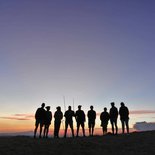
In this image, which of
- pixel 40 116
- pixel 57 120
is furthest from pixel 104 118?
pixel 40 116

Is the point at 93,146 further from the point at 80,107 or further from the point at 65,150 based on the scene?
the point at 80,107

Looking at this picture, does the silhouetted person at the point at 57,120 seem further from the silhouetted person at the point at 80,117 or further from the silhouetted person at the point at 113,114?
the silhouetted person at the point at 113,114

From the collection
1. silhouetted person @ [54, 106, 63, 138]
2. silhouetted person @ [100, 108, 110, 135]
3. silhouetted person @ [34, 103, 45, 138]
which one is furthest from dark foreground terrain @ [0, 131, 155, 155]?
silhouetted person @ [100, 108, 110, 135]

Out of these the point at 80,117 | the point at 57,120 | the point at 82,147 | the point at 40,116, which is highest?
the point at 80,117

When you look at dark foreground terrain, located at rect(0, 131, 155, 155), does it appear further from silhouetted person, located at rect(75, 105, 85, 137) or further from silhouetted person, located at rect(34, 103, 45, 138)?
silhouetted person, located at rect(75, 105, 85, 137)

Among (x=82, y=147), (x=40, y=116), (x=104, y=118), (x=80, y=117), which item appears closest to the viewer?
(x=82, y=147)

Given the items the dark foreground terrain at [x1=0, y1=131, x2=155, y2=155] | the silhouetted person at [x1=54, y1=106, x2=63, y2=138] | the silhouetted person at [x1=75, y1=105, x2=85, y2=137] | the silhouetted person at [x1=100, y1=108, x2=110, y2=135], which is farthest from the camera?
the silhouetted person at [x1=100, y1=108, x2=110, y2=135]

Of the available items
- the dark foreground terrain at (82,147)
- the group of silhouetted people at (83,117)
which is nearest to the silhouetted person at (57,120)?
the group of silhouetted people at (83,117)

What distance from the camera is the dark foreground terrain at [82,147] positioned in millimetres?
17875

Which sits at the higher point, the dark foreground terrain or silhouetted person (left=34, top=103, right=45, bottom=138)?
silhouetted person (left=34, top=103, right=45, bottom=138)

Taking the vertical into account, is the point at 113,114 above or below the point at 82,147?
above

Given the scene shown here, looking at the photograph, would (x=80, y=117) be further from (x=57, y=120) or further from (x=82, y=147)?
(x=82, y=147)

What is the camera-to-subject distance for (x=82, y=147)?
19.0 metres

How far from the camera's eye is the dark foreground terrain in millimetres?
17875
